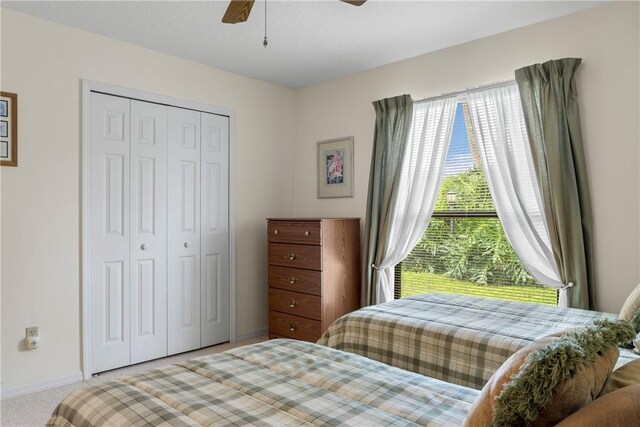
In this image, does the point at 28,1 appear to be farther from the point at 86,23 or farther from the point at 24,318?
the point at 24,318

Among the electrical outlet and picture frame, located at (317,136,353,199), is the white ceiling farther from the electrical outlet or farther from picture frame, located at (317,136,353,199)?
the electrical outlet

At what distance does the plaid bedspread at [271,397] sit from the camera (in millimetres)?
1226

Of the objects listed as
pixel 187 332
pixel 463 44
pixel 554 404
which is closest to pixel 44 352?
pixel 187 332

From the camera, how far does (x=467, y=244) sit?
3465 mm

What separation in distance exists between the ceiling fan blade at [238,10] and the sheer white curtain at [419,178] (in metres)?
1.90

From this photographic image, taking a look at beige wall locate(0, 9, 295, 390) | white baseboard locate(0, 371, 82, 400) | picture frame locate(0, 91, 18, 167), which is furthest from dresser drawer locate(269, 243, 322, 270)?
picture frame locate(0, 91, 18, 167)

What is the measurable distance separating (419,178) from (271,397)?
102 inches

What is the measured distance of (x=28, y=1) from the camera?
276cm

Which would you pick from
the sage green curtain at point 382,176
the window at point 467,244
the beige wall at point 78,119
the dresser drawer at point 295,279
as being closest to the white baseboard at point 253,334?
the dresser drawer at point 295,279

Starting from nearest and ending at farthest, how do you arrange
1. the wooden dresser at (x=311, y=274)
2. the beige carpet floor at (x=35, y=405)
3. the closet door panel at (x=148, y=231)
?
the beige carpet floor at (x=35, y=405) < the closet door panel at (x=148, y=231) < the wooden dresser at (x=311, y=274)

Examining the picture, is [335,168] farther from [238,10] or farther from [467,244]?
[238,10]

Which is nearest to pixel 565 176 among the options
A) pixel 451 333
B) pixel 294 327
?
pixel 451 333

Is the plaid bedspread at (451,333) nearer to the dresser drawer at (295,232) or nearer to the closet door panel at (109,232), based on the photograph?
the dresser drawer at (295,232)

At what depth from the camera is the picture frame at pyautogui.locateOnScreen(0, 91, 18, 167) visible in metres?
2.85
